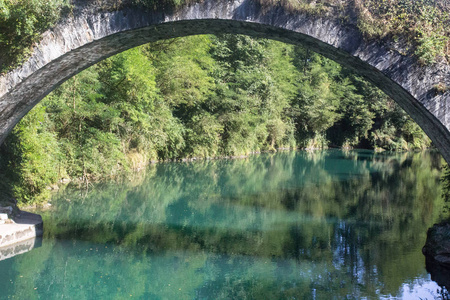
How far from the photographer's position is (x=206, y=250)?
7562 millimetres

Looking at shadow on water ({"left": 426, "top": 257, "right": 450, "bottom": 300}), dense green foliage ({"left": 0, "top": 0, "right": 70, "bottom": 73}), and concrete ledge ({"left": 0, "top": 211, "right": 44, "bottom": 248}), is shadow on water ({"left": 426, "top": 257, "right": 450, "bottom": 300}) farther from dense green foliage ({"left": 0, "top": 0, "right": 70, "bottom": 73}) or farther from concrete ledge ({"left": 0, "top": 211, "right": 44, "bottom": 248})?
concrete ledge ({"left": 0, "top": 211, "right": 44, "bottom": 248})

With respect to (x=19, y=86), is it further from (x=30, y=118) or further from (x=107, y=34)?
(x=30, y=118)

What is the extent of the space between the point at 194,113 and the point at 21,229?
48.5 feet

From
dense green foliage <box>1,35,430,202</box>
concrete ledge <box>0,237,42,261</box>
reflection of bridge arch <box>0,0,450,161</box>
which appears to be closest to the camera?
reflection of bridge arch <box>0,0,450,161</box>

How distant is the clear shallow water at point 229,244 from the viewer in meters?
5.95

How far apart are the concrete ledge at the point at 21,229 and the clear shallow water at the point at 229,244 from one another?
0.95 ft

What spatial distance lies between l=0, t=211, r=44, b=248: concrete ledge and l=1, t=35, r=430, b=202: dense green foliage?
970mm

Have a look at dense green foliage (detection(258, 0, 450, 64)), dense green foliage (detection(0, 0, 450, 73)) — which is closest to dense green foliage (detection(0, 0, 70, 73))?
dense green foliage (detection(0, 0, 450, 73))

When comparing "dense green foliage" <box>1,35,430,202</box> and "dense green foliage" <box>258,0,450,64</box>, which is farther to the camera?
"dense green foliage" <box>1,35,430,202</box>

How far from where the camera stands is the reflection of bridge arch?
535cm

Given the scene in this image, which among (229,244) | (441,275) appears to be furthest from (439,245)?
(229,244)

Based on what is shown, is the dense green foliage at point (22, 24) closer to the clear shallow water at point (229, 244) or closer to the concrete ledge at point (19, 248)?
the concrete ledge at point (19, 248)

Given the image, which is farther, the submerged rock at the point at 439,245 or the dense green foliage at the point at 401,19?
the submerged rock at the point at 439,245

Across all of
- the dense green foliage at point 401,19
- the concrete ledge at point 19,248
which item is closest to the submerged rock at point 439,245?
the dense green foliage at point 401,19
